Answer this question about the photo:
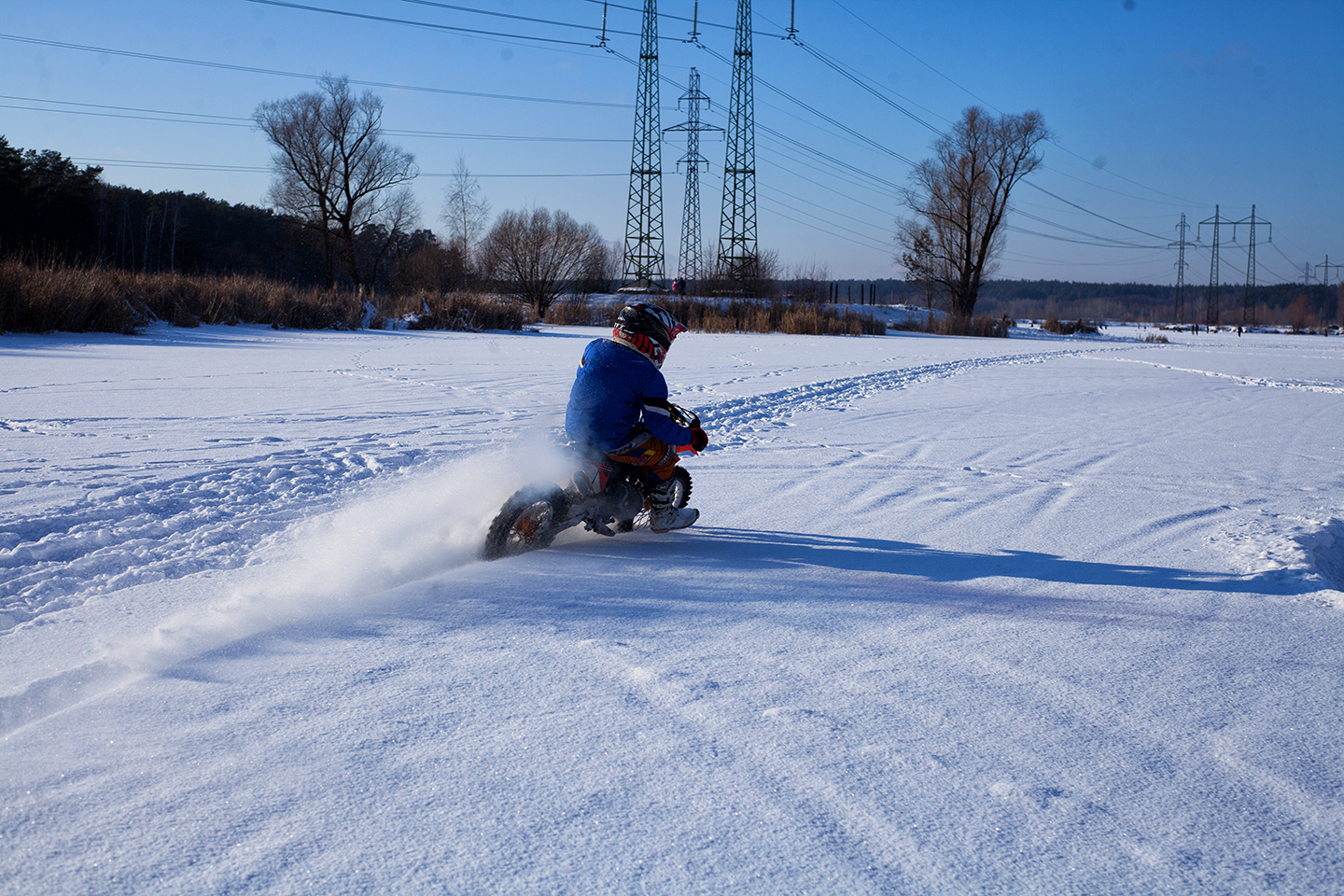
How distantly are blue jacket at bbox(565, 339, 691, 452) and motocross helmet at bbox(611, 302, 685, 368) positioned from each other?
4cm

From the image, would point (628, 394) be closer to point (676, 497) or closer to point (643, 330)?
point (643, 330)

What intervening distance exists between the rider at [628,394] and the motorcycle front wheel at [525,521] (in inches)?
13.9

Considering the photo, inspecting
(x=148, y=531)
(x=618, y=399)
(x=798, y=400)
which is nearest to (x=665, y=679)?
(x=618, y=399)

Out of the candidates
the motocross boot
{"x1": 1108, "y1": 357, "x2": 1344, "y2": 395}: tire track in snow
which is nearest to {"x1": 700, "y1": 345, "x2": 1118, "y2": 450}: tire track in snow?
the motocross boot

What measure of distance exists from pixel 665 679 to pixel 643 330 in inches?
77.2

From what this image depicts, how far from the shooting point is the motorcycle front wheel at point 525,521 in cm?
385

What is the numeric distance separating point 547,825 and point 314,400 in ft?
25.4

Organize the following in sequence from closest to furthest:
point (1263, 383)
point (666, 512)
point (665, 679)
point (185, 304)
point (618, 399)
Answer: point (665, 679) → point (618, 399) → point (666, 512) → point (1263, 383) → point (185, 304)

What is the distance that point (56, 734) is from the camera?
2.12 m

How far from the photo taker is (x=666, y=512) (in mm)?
4305

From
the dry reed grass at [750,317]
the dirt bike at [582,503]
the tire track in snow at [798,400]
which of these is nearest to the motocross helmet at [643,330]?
the dirt bike at [582,503]

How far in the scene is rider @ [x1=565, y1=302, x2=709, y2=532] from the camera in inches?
157

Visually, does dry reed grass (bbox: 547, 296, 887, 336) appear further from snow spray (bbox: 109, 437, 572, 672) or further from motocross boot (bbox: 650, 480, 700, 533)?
motocross boot (bbox: 650, 480, 700, 533)

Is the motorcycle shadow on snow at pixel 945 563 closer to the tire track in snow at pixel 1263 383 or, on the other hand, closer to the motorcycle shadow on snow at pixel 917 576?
the motorcycle shadow on snow at pixel 917 576
